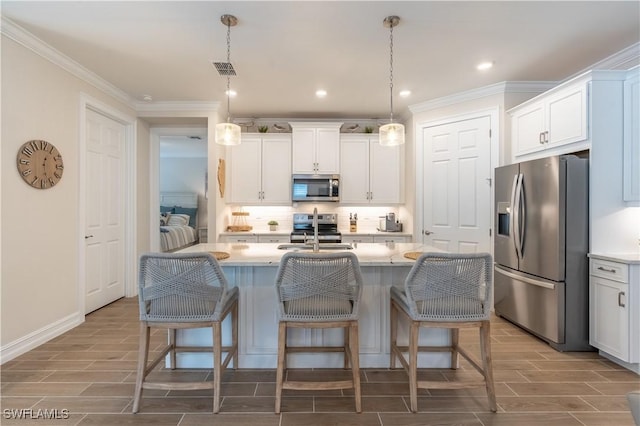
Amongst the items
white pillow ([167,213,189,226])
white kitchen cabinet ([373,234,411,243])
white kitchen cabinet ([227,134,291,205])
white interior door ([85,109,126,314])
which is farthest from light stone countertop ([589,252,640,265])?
white pillow ([167,213,189,226])

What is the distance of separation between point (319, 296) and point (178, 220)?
6.05 m

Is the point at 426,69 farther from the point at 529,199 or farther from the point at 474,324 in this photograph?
the point at 474,324

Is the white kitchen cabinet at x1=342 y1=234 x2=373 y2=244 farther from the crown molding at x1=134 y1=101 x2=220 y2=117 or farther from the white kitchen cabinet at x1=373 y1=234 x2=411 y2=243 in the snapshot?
the crown molding at x1=134 y1=101 x2=220 y2=117

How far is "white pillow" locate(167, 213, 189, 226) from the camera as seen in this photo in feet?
22.7

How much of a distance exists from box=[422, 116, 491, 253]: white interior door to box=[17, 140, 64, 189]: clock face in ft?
13.5

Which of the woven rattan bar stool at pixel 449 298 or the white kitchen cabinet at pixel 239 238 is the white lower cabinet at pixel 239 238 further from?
the woven rattan bar stool at pixel 449 298

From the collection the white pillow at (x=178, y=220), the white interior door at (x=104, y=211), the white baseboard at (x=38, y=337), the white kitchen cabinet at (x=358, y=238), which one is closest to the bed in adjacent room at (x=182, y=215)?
the white pillow at (x=178, y=220)

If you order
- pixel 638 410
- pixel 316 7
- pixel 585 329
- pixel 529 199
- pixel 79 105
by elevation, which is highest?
pixel 316 7

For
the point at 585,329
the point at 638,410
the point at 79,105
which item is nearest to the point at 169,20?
the point at 79,105

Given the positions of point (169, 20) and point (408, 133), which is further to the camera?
point (408, 133)

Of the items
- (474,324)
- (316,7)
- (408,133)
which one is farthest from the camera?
(408,133)

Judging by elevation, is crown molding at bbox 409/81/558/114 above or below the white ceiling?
below

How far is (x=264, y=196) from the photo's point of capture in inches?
189

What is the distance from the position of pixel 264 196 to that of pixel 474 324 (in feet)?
11.6
